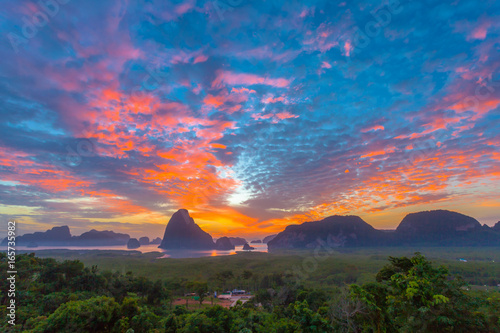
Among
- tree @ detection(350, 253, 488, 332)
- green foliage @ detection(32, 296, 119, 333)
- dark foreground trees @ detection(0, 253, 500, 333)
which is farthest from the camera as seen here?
green foliage @ detection(32, 296, 119, 333)

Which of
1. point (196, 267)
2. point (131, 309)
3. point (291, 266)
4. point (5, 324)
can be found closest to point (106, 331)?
point (131, 309)

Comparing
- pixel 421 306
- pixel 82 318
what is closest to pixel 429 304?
pixel 421 306

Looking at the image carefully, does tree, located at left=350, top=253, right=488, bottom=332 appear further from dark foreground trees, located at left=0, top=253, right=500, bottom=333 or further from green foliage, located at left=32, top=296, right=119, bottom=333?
green foliage, located at left=32, top=296, right=119, bottom=333

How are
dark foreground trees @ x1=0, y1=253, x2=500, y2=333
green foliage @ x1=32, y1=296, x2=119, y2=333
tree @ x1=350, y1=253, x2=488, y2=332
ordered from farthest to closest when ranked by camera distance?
green foliage @ x1=32, y1=296, x2=119, y2=333 < dark foreground trees @ x1=0, y1=253, x2=500, y2=333 < tree @ x1=350, y1=253, x2=488, y2=332

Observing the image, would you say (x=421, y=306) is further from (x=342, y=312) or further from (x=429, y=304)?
(x=342, y=312)

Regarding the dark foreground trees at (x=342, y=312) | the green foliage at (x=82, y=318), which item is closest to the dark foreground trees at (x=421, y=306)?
the dark foreground trees at (x=342, y=312)

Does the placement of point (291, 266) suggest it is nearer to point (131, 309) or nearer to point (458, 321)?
point (131, 309)

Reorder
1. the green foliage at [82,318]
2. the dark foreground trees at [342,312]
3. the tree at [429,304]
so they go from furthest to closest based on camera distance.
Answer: the green foliage at [82,318] → the dark foreground trees at [342,312] → the tree at [429,304]

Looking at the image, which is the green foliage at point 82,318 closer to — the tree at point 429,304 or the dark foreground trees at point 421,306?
the dark foreground trees at point 421,306

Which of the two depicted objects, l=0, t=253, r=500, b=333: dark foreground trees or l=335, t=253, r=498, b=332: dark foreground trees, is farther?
l=0, t=253, r=500, b=333: dark foreground trees

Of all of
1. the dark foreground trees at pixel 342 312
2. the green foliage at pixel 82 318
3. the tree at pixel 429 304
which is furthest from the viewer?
the green foliage at pixel 82 318

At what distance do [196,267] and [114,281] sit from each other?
5838 centimetres

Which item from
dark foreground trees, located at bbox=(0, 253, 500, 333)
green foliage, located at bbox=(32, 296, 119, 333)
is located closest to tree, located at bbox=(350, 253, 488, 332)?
dark foreground trees, located at bbox=(0, 253, 500, 333)

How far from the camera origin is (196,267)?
96812 mm
